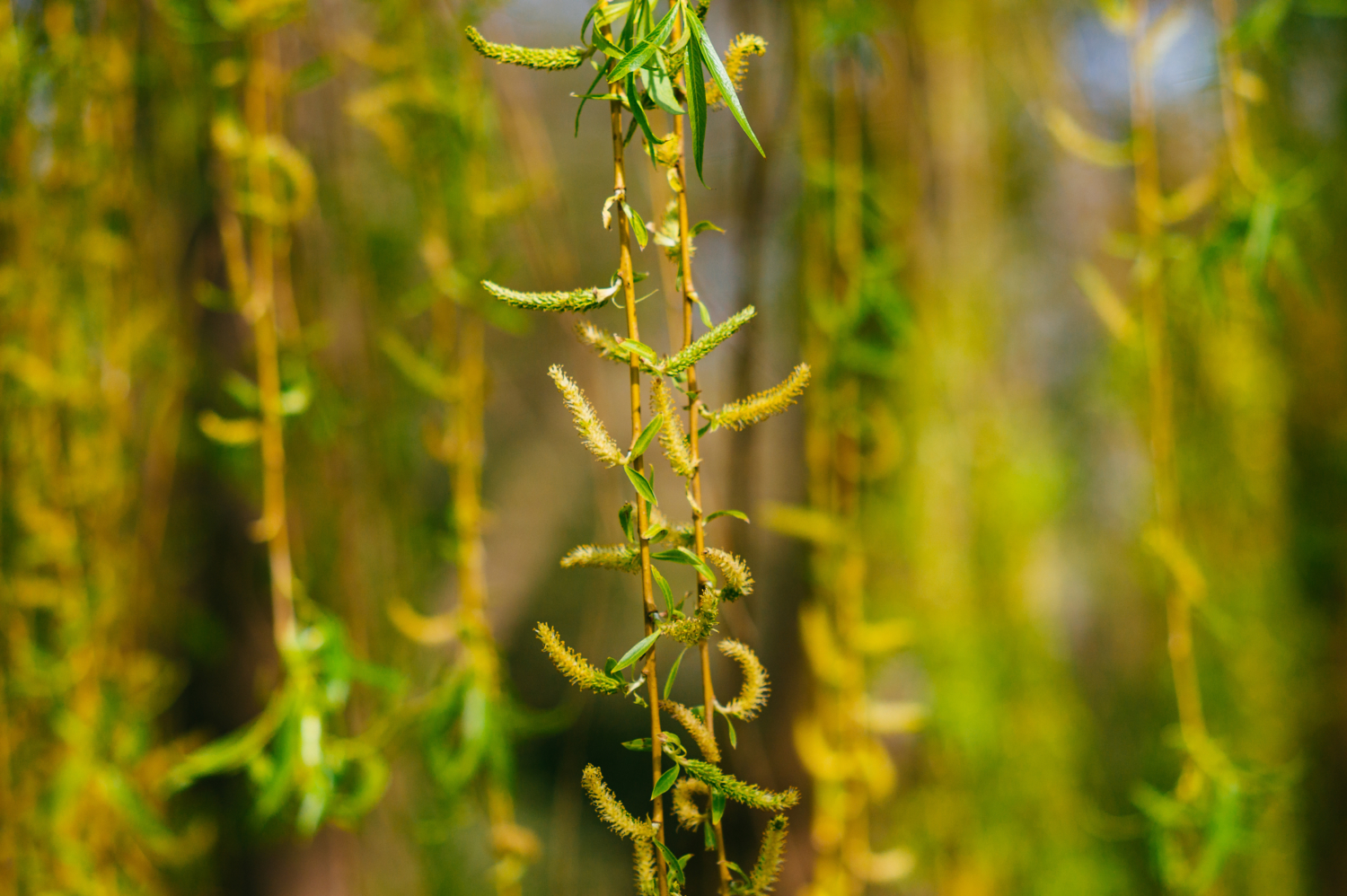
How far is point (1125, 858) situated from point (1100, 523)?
1.77ft

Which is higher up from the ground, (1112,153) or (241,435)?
(1112,153)

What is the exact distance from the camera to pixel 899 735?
85 cm

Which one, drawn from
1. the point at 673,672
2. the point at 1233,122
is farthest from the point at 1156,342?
the point at 673,672

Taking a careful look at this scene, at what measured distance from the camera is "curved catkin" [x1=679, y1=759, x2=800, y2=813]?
0.22 metres

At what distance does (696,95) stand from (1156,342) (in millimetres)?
357

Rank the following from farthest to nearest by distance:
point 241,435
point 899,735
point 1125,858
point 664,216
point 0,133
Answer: point 1125,858 → point 899,735 → point 0,133 → point 241,435 → point 664,216

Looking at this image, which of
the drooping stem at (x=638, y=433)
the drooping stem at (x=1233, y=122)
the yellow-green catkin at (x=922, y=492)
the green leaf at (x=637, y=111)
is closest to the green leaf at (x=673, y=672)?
the drooping stem at (x=638, y=433)

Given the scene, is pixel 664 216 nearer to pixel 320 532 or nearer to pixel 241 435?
pixel 241 435

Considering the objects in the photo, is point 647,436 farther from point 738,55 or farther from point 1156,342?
point 1156,342

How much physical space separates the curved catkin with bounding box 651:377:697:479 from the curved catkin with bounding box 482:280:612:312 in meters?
0.03

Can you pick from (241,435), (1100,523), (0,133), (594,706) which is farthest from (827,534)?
(1100,523)

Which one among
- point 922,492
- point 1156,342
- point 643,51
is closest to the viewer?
point 643,51

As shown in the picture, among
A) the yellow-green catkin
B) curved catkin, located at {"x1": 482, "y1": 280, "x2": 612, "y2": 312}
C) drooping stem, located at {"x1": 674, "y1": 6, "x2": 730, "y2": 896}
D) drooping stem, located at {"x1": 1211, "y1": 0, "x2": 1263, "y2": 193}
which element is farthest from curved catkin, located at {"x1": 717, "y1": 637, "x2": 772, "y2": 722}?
drooping stem, located at {"x1": 1211, "y1": 0, "x2": 1263, "y2": 193}

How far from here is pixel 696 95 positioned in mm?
214
